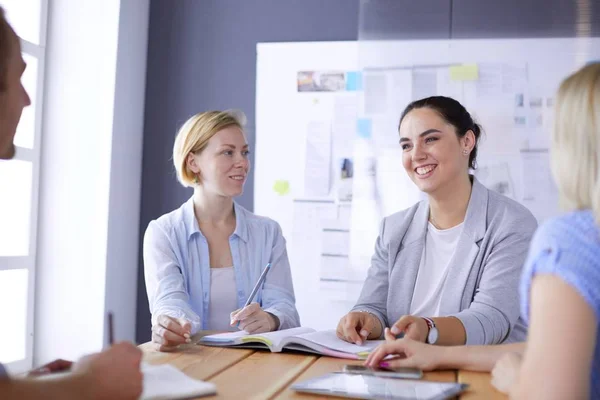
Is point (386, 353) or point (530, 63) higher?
point (530, 63)

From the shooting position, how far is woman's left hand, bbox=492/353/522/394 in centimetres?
115

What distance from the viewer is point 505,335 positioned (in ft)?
5.85

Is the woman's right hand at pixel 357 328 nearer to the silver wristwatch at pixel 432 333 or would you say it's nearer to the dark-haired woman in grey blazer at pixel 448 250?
the dark-haired woman in grey blazer at pixel 448 250

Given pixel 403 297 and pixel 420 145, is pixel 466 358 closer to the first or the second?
pixel 403 297

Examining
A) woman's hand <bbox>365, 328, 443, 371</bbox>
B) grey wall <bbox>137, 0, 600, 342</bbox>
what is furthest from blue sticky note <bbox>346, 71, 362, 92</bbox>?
woman's hand <bbox>365, 328, 443, 371</bbox>

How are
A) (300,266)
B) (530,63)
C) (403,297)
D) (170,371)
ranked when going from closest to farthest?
(170,371)
(403,297)
(530,63)
(300,266)

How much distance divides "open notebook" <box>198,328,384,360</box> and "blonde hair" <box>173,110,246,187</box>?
3.39 ft

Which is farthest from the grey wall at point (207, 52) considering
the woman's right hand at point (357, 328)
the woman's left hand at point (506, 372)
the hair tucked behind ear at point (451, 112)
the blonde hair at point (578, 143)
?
the blonde hair at point (578, 143)

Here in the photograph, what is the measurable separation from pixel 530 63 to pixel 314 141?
1118 millimetres

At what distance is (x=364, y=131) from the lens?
11.1ft

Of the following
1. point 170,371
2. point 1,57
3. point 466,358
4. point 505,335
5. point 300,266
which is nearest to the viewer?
point 1,57

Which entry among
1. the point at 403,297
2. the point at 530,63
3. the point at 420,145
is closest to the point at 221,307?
the point at 403,297

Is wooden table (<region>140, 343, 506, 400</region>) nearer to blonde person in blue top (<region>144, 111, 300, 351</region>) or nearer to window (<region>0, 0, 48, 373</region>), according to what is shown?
blonde person in blue top (<region>144, 111, 300, 351</region>)

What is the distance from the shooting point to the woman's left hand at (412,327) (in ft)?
5.11
